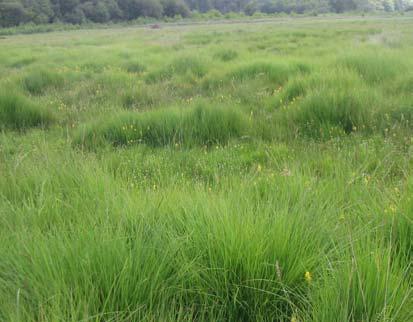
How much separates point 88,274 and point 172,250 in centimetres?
36

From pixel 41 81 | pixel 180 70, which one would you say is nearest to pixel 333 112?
pixel 180 70

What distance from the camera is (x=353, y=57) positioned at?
7.16 m

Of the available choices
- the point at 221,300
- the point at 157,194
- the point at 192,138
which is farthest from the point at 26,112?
the point at 221,300

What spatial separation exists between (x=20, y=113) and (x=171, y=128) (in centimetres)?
265

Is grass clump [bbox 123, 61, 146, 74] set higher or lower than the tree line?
lower

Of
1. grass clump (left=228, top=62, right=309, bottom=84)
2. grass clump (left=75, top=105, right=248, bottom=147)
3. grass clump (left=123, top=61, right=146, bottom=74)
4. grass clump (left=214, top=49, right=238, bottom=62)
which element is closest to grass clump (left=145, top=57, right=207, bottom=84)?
grass clump (left=123, top=61, right=146, bottom=74)

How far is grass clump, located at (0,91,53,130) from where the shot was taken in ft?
19.0

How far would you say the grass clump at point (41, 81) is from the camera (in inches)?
312

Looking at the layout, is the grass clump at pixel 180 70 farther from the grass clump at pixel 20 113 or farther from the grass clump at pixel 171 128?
the grass clump at pixel 171 128

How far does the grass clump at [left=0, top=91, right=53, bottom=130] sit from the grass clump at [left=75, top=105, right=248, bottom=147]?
1.43 m

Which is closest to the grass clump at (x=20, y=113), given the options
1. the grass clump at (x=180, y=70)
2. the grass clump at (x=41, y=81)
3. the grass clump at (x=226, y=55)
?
the grass clump at (x=41, y=81)

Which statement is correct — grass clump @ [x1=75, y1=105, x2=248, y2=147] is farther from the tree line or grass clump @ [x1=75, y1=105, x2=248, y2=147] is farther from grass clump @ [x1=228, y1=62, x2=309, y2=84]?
the tree line

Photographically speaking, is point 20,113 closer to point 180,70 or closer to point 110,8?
point 180,70

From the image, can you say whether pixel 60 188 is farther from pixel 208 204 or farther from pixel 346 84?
pixel 346 84
